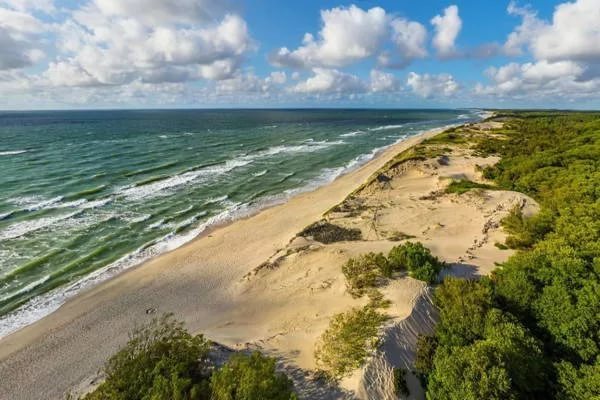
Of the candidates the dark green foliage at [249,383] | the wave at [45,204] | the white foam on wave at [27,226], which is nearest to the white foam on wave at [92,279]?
the white foam on wave at [27,226]

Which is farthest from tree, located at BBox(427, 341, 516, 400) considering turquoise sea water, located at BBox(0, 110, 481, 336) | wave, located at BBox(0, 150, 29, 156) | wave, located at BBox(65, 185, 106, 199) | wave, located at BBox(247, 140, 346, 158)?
wave, located at BBox(0, 150, 29, 156)

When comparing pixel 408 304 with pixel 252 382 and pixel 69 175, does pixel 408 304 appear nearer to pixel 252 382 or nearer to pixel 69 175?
pixel 252 382

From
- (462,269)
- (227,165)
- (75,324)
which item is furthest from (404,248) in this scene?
(227,165)

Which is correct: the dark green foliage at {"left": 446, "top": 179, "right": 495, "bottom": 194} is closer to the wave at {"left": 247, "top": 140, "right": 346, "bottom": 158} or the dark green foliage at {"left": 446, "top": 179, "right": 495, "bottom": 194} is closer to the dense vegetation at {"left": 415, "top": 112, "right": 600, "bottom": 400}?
the dense vegetation at {"left": 415, "top": 112, "right": 600, "bottom": 400}

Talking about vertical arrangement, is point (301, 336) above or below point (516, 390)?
below

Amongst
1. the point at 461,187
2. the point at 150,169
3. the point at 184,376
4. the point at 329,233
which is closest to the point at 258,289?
the point at 329,233

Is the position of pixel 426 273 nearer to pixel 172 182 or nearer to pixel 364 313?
pixel 364 313
